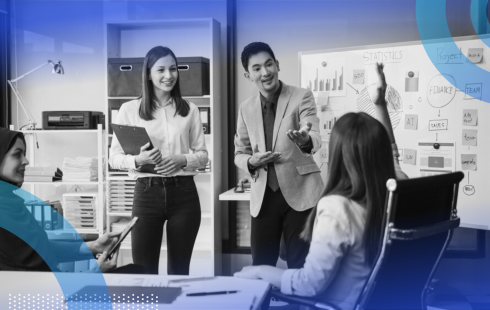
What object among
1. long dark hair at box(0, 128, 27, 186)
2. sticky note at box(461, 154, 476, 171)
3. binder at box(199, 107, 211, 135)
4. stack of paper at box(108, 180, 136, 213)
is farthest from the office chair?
stack of paper at box(108, 180, 136, 213)

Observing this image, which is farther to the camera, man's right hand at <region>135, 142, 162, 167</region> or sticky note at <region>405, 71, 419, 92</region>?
sticky note at <region>405, 71, 419, 92</region>

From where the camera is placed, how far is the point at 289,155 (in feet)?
6.18

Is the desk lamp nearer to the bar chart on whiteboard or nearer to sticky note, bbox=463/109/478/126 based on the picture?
the bar chart on whiteboard

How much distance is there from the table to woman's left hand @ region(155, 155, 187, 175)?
→ 2.22 ft

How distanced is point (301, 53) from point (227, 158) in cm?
75

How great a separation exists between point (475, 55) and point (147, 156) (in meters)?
1.52

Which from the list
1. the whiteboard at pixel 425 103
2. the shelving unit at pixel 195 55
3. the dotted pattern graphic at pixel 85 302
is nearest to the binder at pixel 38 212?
the shelving unit at pixel 195 55

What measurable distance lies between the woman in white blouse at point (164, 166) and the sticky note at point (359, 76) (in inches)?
34.6

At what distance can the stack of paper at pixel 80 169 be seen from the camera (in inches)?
108

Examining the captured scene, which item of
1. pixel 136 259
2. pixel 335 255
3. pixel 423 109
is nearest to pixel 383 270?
pixel 335 255

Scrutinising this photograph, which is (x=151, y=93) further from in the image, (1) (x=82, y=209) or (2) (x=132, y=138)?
(1) (x=82, y=209)

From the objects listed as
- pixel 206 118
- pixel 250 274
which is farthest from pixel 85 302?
pixel 206 118

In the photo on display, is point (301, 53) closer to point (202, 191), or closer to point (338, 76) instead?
point (338, 76)

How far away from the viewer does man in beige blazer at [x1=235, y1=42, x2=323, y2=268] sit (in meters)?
1.85
